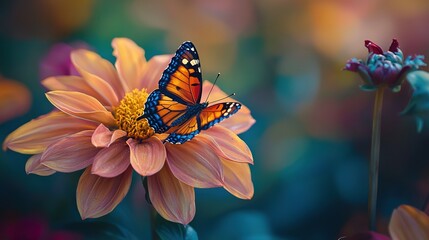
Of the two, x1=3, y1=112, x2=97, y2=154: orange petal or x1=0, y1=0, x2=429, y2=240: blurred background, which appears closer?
x1=3, y1=112, x2=97, y2=154: orange petal

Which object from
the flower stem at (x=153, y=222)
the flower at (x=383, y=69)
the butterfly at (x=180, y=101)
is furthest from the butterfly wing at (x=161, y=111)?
the flower at (x=383, y=69)

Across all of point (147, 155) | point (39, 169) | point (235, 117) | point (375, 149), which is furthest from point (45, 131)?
point (375, 149)

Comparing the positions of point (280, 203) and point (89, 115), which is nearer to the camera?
point (89, 115)

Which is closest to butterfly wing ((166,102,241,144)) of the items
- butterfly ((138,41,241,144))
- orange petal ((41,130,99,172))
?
butterfly ((138,41,241,144))

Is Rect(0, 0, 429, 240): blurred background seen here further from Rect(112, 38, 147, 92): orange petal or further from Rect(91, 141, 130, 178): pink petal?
Rect(91, 141, 130, 178): pink petal

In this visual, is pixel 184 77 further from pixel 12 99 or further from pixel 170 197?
pixel 12 99

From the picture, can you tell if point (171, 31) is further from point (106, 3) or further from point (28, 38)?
point (28, 38)

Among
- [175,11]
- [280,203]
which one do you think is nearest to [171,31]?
[175,11]

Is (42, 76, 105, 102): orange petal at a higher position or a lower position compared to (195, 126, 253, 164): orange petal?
lower

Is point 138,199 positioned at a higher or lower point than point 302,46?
lower
